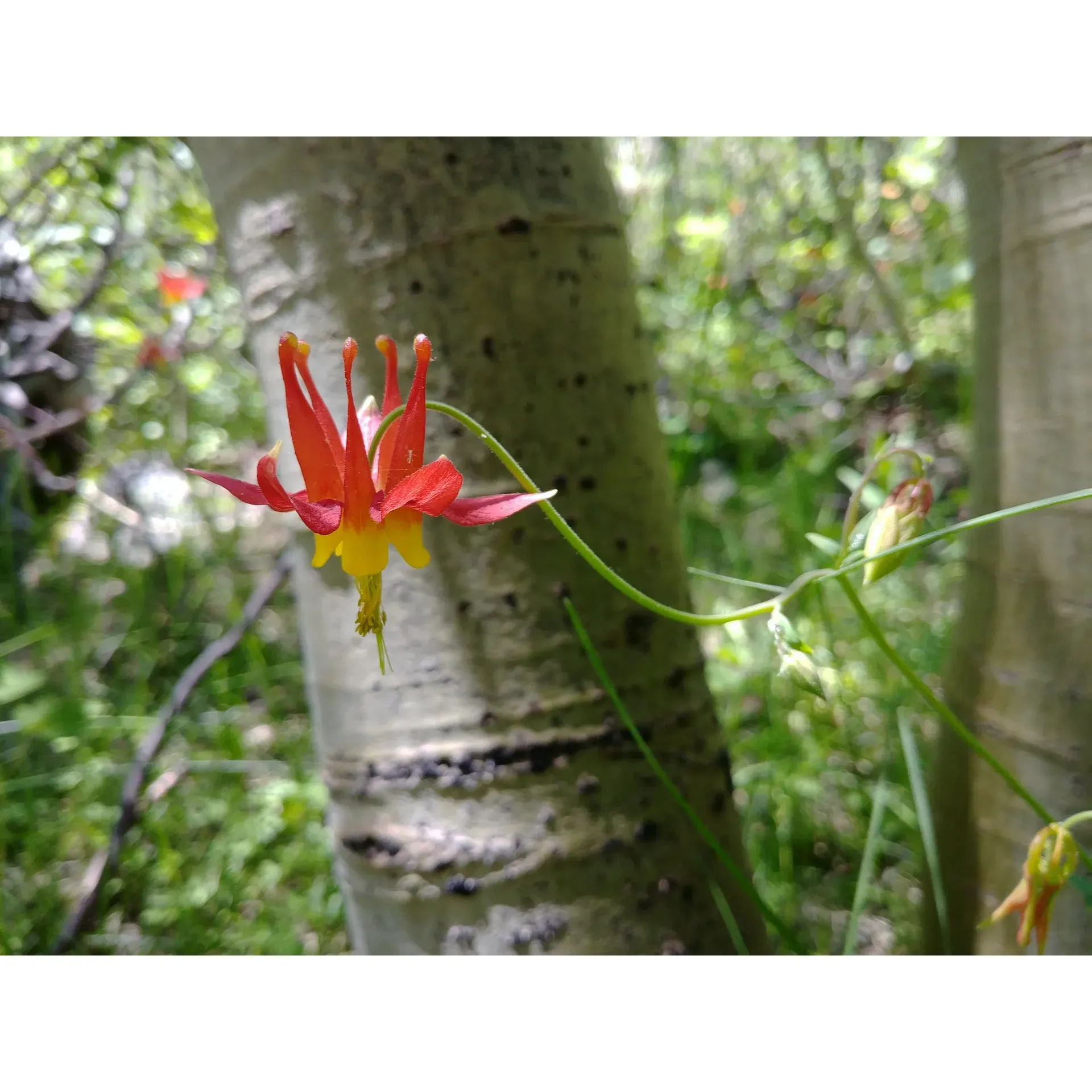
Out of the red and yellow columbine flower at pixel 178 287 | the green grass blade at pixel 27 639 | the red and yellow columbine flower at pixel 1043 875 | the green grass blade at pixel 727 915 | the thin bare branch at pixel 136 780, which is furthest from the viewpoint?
the red and yellow columbine flower at pixel 178 287

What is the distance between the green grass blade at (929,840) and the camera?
564 millimetres

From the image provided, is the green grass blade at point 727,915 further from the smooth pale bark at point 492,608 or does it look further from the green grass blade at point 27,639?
the green grass blade at point 27,639

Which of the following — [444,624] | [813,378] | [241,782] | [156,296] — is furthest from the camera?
[813,378]

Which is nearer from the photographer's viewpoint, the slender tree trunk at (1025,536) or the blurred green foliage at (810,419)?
the slender tree trunk at (1025,536)

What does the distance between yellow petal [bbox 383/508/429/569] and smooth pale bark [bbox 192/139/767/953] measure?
0.45 feet

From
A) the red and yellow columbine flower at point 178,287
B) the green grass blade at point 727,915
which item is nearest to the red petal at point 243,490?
the green grass blade at point 727,915

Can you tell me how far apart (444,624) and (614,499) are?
15cm

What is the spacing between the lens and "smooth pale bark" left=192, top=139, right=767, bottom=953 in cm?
49

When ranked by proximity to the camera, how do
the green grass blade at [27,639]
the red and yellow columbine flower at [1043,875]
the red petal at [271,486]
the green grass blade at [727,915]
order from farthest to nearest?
the green grass blade at [27,639] → the green grass blade at [727,915] → the red and yellow columbine flower at [1043,875] → the red petal at [271,486]

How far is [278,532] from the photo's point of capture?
4.80ft

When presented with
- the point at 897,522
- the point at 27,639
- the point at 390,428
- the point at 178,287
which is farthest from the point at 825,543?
the point at 178,287

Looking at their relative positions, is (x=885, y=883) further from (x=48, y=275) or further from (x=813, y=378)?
(x=48, y=275)

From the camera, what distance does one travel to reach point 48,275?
3.29ft
